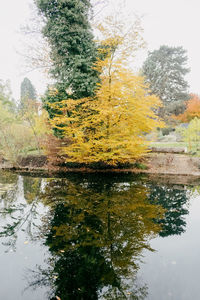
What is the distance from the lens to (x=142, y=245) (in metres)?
4.16

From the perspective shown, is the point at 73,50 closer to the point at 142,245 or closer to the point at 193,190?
the point at 193,190

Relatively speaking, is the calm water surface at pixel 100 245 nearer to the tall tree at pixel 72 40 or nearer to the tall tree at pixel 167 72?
the tall tree at pixel 72 40

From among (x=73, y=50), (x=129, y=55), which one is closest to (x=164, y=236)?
(x=129, y=55)

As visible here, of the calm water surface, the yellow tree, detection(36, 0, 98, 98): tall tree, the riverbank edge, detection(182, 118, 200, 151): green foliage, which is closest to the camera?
the calm water surface

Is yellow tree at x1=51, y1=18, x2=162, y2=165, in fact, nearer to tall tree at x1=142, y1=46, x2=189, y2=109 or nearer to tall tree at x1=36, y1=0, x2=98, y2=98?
tall tree at x1=36, y1=0, x2=98, y2=98

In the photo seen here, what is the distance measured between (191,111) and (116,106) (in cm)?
2333

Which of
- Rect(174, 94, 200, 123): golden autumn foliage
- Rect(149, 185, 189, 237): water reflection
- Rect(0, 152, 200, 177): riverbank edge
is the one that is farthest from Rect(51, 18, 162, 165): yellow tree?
Rect(174, 94, 200, 123): golden autumn foliage

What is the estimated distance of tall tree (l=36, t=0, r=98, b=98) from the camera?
10.5m

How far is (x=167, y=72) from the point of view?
3344cm

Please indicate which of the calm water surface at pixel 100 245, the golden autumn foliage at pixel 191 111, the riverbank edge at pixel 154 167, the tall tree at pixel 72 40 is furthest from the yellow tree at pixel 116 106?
the golden autumn foliage at pixel 191 111

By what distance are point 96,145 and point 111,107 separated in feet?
7.51

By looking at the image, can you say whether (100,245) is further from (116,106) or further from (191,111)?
(191,111)

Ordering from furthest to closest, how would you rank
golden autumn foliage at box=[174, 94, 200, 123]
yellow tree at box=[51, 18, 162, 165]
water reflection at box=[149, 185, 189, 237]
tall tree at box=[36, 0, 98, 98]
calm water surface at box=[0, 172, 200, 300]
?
golden autumn foliage at box=[174, 94, 200, 123] → tall tree at box=[36, 0, 98, 98] → yellow tree at box=[51, 18, 162, 165] → water reflection at box=[149, 185, 189, 237] → calm water surface at box=[0, 172, 200, 300]

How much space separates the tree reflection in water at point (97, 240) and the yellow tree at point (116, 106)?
3.07 metres
